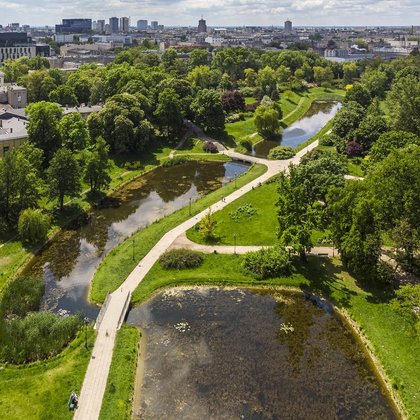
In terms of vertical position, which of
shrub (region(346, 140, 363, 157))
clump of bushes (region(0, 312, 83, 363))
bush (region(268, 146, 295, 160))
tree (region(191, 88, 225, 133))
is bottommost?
clump of bushes (region(0, 312, 83, 363))

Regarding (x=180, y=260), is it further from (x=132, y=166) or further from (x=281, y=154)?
(x=281, y=154)

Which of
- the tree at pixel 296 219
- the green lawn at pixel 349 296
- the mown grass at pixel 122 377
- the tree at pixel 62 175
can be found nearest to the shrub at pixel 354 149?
the green lawn at pixel 349 296

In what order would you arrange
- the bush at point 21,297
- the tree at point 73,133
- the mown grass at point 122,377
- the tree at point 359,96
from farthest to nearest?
the tree at point 359,96 < the tree at point 73,133 < the bush at point 21,297 < the mown grass at point 122,377

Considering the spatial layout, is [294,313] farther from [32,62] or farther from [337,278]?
[32,62]

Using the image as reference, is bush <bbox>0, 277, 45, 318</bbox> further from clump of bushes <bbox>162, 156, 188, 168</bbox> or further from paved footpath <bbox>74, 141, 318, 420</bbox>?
clump of bushes <bbox>162, 156, 188, 168</bbox>

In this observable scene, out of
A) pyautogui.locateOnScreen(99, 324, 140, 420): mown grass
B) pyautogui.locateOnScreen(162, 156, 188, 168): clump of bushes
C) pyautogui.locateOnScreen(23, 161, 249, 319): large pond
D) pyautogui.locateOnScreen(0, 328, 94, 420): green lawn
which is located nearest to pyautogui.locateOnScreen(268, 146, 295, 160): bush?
pyautogui.locateOnScreen(23, 161, 249, 319): large pond

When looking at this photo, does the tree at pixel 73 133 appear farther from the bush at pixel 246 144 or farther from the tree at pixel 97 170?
the bush at pixel 246 144
